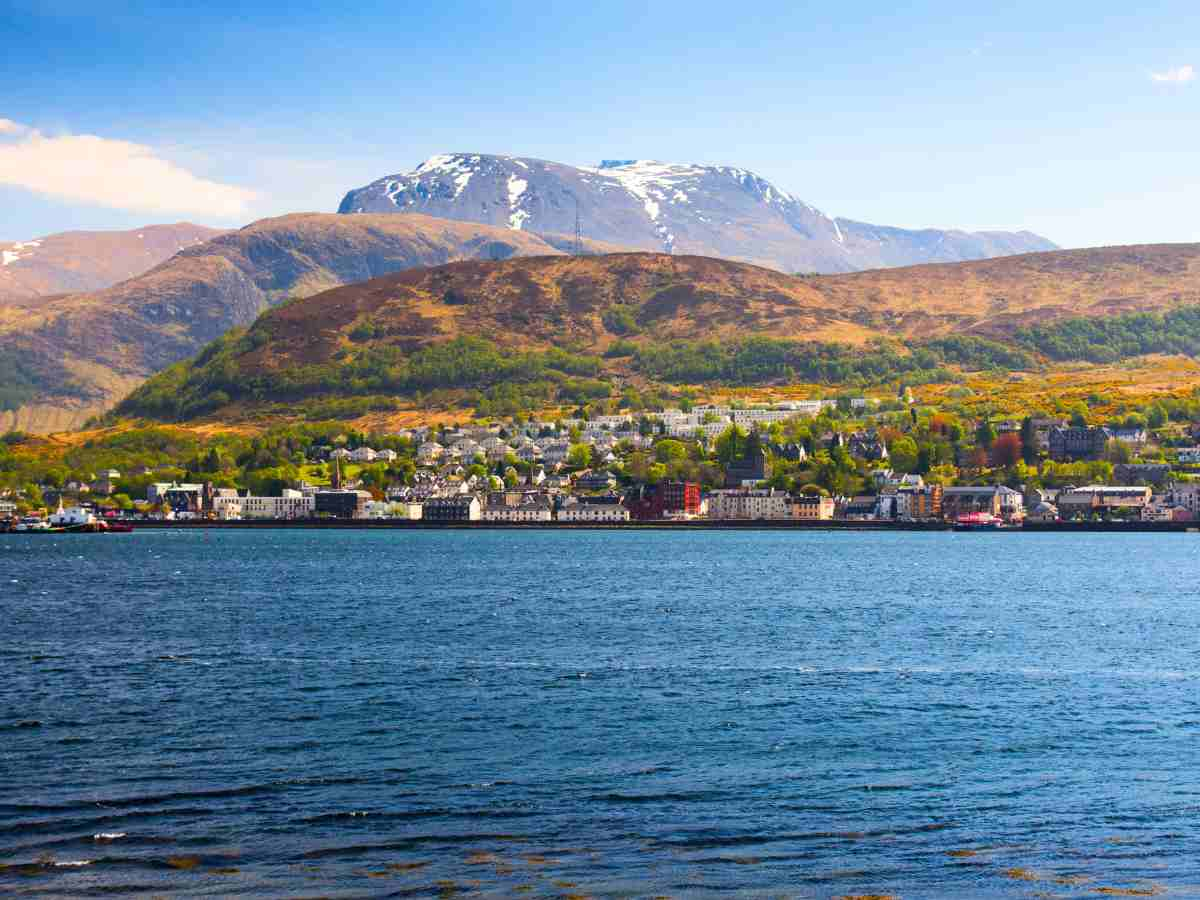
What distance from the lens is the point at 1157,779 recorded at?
30.6m

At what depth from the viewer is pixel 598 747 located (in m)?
33.6

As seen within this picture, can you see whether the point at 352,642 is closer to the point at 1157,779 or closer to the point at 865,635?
the point at 865,635

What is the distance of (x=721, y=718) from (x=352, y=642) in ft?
66.8

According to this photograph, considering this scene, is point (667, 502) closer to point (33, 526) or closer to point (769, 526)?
point (769, 526)

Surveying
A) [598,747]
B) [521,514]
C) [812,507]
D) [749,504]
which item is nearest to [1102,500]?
[812,507]

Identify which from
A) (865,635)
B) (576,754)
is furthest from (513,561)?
(576,754)

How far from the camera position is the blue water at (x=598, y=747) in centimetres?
2430

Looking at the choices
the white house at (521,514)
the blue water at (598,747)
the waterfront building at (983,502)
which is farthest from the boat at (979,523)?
the blue water at (598,747)

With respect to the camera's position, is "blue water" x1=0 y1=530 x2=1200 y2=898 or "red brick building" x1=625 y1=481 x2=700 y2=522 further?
"red brick building" x1=625 y1=481 x2=700 y2=522

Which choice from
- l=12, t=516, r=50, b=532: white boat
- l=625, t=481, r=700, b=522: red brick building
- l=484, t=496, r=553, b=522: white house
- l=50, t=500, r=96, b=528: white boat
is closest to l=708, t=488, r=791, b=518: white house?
l=625, t=481, r=700, b=522: red brick building

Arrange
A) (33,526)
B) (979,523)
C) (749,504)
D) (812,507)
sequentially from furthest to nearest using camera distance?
(749,504) < (812,507) < (33,526) < (979,523)

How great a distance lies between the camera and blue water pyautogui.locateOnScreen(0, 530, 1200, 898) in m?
24.3

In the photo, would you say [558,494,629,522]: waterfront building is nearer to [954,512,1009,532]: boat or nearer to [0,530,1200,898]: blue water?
[954,512,1009,532]: boat

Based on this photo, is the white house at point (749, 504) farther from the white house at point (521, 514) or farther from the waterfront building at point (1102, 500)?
the waterfront building at point (1102, 500)
